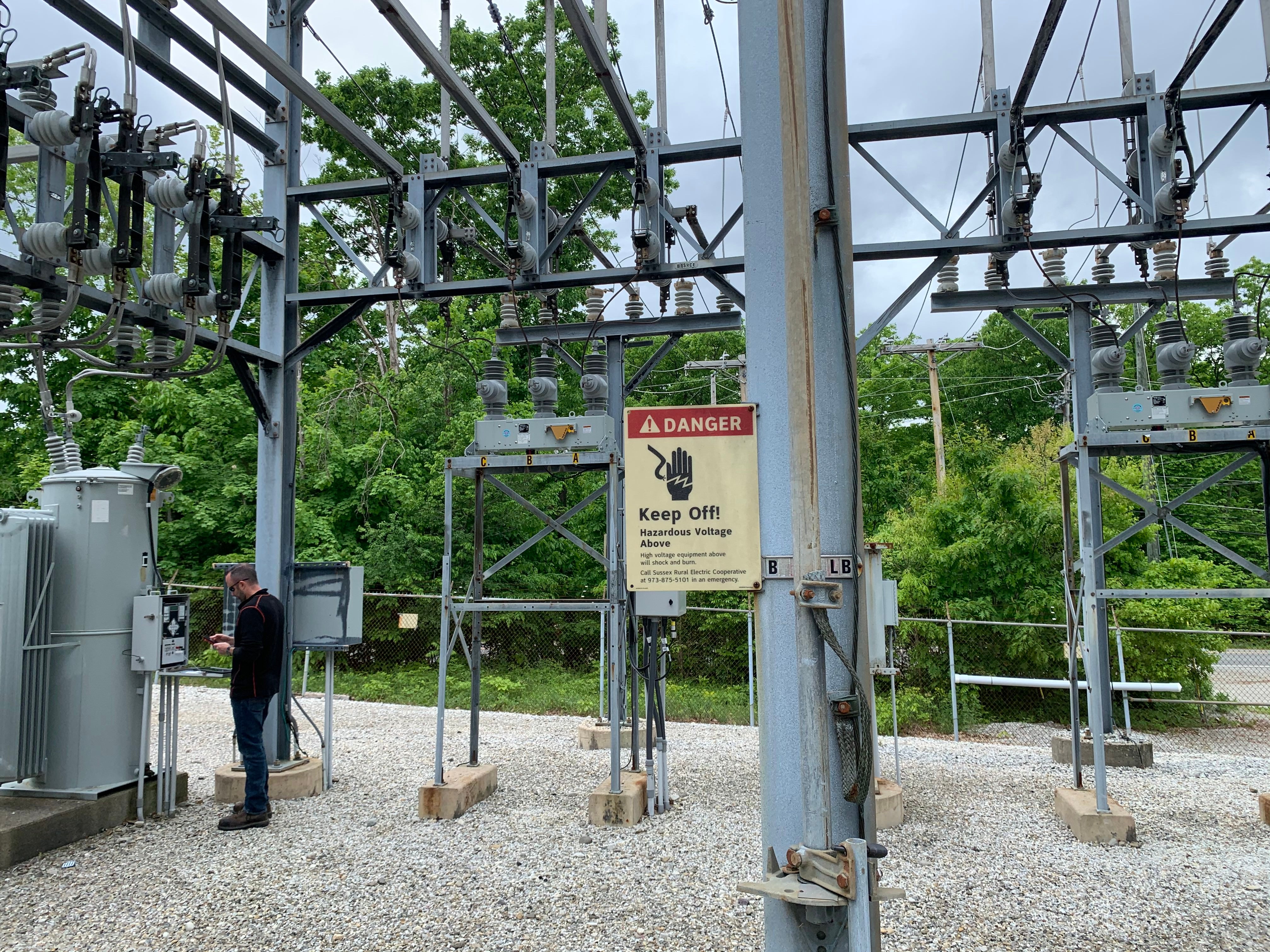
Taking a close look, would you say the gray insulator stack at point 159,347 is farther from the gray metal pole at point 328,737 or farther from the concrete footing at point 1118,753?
the concrete footing at point 1118,753

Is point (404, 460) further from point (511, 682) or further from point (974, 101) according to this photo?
point (974, 101)

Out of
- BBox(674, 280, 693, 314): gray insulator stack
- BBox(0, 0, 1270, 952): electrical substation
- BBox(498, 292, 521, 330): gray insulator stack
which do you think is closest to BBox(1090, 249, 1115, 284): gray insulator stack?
BBox(0, 0, 1270, 952): electrical substation

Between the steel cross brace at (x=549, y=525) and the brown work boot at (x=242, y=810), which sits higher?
the steel cross brace at (x=549, y=525)

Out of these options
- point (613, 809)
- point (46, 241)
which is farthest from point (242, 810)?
point (46, 241)

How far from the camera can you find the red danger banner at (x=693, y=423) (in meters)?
2.95

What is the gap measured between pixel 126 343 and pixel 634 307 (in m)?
4.16

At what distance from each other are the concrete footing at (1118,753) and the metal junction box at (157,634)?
8.06m

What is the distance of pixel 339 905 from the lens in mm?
5078

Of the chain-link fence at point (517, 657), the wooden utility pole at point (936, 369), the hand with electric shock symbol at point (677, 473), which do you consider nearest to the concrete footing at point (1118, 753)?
the chain-link fence at point (517, 657)

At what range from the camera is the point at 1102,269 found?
24.9ft

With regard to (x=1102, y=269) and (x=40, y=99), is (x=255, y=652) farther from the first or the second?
(x=1102, y=269)

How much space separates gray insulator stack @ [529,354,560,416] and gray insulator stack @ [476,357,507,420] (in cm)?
26

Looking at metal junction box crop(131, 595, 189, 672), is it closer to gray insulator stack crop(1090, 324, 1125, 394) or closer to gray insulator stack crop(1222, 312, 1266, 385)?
gray insulator stack crop(1090, 324, 1125, 394)

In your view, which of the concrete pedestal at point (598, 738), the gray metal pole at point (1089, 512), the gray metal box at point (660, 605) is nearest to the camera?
the gray metal pole at point (1089, 512)
